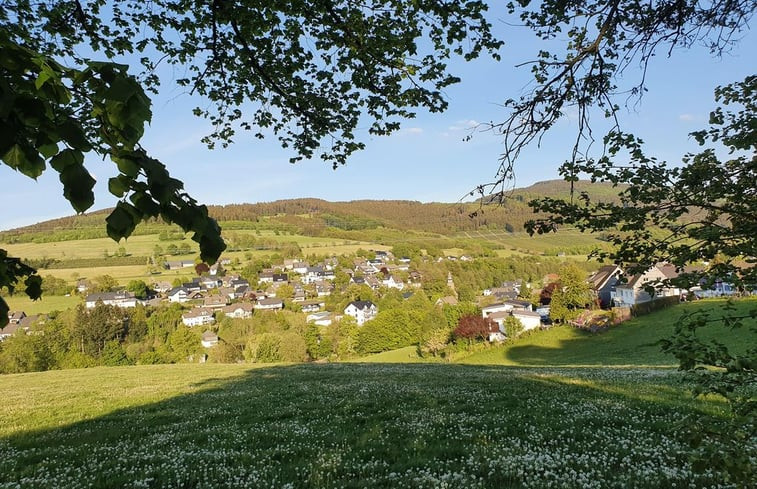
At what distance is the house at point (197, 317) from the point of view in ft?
405

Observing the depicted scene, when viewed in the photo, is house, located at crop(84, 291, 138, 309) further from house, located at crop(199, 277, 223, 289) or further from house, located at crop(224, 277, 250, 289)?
house, located at crop(224, 277, 250, 289)

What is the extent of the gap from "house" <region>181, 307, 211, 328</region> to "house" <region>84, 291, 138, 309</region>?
1454 centimetres

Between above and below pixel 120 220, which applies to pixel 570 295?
below

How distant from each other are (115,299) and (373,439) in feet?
466

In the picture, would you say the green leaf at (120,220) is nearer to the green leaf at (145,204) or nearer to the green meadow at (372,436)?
the green leaf at (145,204)

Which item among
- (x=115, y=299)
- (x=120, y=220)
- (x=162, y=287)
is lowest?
(x=115, y=299)

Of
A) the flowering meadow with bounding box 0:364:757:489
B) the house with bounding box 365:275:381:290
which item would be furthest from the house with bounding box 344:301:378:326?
the flowering meadow with bounding box 0:364:757:489

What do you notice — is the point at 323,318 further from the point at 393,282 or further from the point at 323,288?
the point at 393,282

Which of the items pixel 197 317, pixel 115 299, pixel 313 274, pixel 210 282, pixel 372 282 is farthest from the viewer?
pixel 313 274

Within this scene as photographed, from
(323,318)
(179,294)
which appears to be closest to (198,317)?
(179,294)

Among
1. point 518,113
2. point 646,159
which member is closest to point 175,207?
point 518,113

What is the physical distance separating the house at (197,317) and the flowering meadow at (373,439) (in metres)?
119

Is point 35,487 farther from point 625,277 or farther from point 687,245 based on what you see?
point 687,245

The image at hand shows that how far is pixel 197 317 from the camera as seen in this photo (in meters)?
126
